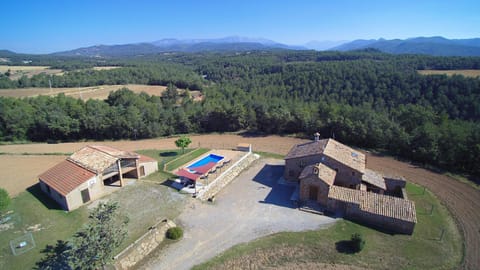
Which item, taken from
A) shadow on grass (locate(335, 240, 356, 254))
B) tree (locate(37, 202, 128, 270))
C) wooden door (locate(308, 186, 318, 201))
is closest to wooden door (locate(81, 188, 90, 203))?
tree (locate(37, 202, 128, 270))

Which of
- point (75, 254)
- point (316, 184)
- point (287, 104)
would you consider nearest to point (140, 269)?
point (75, 254)

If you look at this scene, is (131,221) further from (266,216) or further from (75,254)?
(266,216)

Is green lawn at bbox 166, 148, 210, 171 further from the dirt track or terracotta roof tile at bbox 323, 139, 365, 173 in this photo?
terracotta roof tile at bbox 323, 139, 365, 173

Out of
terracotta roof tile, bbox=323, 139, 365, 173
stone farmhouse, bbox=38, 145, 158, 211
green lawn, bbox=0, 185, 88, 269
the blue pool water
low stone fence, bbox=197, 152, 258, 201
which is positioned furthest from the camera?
the blue pool water

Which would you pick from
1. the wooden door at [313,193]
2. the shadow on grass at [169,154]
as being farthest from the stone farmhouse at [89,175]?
the wooden door at [313,193]

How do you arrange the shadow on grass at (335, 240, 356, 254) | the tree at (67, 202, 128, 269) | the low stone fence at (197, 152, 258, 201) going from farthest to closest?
the low stone fence at (197, 152, 258, 201) → the shadow on grass at (335, 240, 356, 254) → the tree at (67, 202, 128, 269)

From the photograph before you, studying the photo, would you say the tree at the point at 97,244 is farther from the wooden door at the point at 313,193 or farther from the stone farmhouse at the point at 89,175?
the wooden door at the point at 313,193
